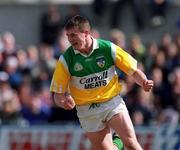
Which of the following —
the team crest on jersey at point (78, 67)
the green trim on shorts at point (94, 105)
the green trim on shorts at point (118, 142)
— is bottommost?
the green trim on shorts at point (118, 142)

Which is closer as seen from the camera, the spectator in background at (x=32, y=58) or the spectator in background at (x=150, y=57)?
the spectator in background at (x=150, y=57)

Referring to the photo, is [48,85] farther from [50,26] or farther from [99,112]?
[99,112]

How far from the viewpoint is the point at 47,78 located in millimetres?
17891

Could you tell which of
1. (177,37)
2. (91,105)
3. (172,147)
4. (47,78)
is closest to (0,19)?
(47,78)

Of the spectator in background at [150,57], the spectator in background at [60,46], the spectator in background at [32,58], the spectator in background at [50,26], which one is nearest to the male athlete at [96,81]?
the spectator in background at [150,57]

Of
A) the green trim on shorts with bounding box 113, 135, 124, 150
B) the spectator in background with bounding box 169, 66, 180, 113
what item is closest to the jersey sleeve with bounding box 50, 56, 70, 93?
the green trim on shorts with bounding box 113, 135, 124, 150

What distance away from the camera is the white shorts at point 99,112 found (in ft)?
37.1

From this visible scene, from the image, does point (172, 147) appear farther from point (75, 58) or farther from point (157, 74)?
point (75, 58)

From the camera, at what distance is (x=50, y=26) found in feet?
64.8

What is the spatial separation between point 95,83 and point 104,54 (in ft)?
1.21

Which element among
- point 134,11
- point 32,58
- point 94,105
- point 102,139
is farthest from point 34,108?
point 94,105

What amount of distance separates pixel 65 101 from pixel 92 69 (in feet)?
1.71

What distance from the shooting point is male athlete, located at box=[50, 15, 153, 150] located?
1115cm

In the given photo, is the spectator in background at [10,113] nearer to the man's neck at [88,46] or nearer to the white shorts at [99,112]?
the white shorts at [99,112]
